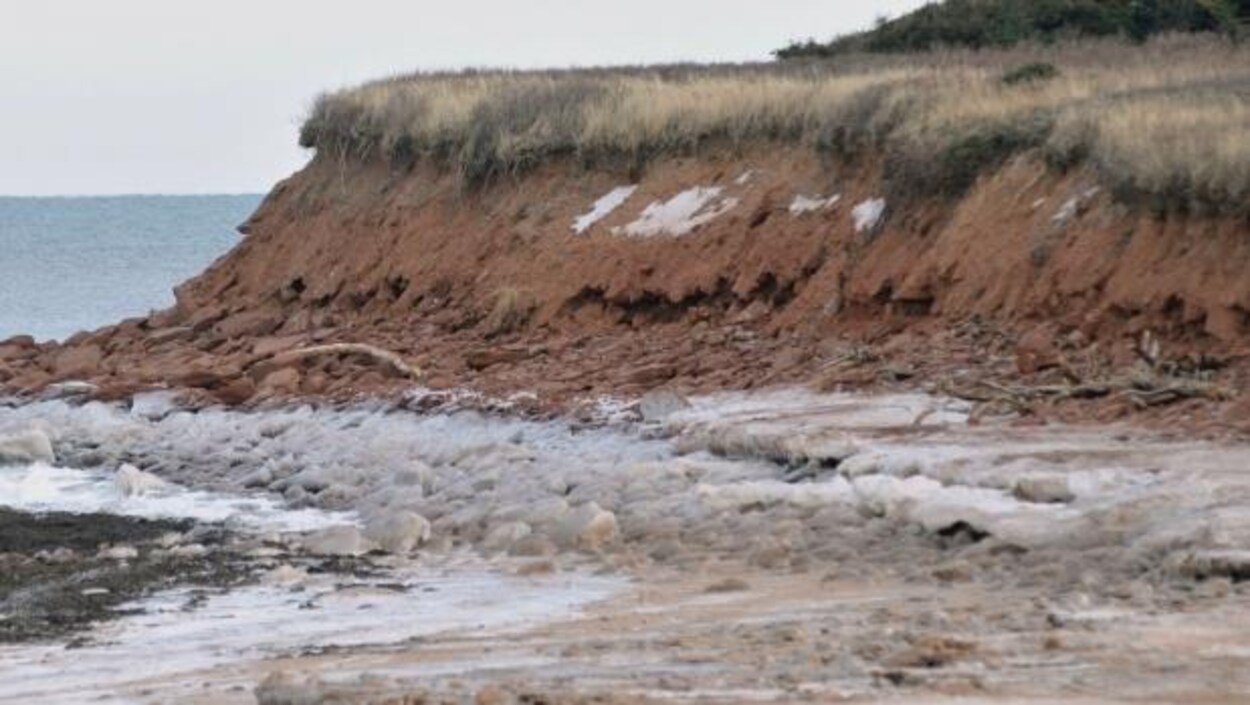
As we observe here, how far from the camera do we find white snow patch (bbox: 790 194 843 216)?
2412 cm

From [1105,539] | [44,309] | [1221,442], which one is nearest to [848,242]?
[1221,442]

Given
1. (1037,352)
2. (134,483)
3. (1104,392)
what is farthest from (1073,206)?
(134,483)

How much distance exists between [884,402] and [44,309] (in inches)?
1602

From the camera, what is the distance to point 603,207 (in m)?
27.0

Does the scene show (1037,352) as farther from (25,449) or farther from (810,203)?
(25,449)

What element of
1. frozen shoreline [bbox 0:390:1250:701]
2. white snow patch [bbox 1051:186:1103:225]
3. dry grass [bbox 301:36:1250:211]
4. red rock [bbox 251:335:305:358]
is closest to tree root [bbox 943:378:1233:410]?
frozen shoreline [bbox 0:390:1250:701]

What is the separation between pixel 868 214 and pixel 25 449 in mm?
7726

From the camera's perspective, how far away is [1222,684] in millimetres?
9914

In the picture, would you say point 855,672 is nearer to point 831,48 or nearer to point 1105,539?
point 1105,539

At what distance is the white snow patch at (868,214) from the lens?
75.9 feet

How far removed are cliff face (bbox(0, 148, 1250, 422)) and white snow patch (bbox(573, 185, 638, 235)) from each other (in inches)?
1.3

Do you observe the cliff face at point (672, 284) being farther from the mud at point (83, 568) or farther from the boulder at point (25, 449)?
the mud at point (83, 568)

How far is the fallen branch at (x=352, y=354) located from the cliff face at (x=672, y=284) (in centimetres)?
13

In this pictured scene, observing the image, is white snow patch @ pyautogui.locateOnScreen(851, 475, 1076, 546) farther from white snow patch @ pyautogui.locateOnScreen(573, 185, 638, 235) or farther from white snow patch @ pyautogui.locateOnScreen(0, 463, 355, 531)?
white snow patch @ pyautogui.locateOnScreen(573, 185, 638, 235)
